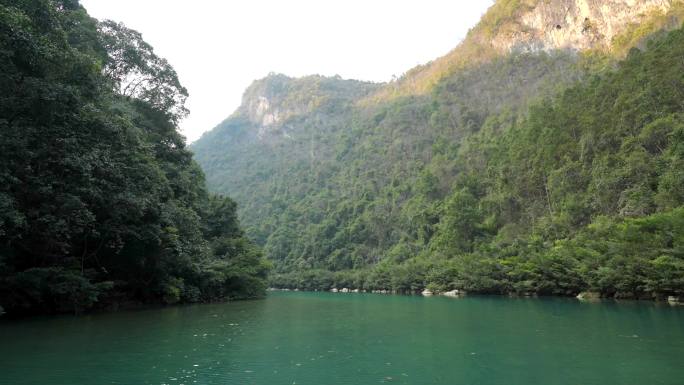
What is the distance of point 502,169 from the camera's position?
4716cm

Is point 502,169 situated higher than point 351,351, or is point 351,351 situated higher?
point 502,169

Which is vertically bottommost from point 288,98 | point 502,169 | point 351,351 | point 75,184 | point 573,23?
point 351,351

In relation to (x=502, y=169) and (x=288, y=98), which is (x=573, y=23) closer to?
(x=502, y=169)

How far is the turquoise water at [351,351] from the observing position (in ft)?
27.6

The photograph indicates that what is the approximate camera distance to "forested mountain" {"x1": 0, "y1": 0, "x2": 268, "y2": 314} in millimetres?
13594

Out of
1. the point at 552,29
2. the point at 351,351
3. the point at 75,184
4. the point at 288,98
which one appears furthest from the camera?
the point at 288,98

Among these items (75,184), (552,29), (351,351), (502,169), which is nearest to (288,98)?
(552,29)

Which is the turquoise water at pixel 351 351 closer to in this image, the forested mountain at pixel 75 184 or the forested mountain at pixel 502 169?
the forested mountain at pixel 75 184

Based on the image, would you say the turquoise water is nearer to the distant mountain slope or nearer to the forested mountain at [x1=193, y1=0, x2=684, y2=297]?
the forested mountain at [x1=193, y1=0, x2=684, y2=297]

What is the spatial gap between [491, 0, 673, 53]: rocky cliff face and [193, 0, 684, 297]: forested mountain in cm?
28

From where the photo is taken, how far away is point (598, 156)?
1394 inches

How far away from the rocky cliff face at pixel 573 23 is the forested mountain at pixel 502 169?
280 millimetres

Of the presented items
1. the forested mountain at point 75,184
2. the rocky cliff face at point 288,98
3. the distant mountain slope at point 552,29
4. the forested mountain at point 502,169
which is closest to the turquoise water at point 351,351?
the forested mountain at point 75,184

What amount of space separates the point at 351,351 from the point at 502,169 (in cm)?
3941
